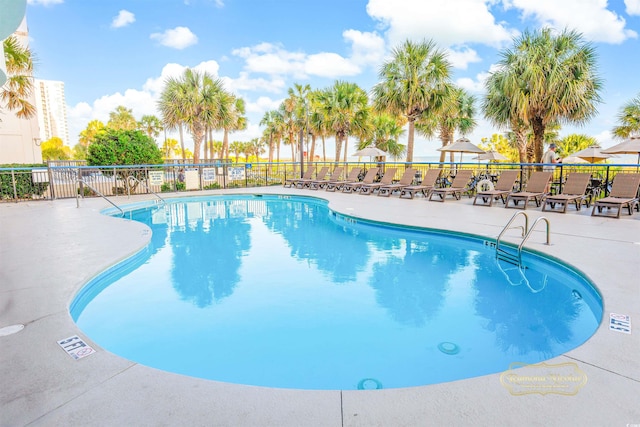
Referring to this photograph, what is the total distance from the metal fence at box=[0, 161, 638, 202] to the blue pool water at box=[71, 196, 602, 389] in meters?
5.31

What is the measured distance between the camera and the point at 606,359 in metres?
2.32

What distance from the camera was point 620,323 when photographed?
111 inches

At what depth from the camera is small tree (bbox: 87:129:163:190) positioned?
13875 millimetres

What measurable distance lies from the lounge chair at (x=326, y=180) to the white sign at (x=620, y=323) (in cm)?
1203

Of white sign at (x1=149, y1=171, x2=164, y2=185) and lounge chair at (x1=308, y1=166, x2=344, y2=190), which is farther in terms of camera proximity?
lounge chair at (x1=308, y1=166, x2=344, y2=190)

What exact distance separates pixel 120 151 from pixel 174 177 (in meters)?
2.33

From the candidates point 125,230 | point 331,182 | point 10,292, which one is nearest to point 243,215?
point 125,230

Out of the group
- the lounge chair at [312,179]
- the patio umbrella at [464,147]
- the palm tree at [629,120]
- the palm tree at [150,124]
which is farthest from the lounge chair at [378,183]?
the palm tree at [150,124]

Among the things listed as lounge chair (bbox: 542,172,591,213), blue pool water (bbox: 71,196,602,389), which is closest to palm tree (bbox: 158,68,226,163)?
blue pool water (bbox: 71,196,602,389)

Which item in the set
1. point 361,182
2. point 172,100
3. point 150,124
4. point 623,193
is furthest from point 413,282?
point 150,124

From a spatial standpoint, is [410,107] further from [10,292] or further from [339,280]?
[10,292]

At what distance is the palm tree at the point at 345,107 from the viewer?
22.3 metres

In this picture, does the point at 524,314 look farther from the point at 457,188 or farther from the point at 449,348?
the point at 457,188

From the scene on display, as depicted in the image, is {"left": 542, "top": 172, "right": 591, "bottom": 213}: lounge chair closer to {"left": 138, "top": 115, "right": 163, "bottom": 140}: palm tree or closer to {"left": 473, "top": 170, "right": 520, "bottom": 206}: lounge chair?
{"left": 473, "top": 170, "right": 520, "bottom": 206}: lounge chair
